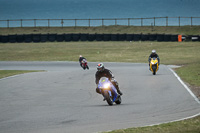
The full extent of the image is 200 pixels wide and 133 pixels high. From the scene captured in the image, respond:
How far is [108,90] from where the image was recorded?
13.5 metres

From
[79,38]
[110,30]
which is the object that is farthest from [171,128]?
[110,30]

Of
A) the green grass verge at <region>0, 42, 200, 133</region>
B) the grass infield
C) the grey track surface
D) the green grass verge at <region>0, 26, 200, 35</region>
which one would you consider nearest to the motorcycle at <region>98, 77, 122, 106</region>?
the grey track surface

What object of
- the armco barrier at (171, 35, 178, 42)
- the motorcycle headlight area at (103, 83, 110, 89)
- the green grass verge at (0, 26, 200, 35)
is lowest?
the motorcycle headlight area at (103, 83, 110, 89)

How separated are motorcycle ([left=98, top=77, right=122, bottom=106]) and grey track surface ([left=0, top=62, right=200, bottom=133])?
29 cm

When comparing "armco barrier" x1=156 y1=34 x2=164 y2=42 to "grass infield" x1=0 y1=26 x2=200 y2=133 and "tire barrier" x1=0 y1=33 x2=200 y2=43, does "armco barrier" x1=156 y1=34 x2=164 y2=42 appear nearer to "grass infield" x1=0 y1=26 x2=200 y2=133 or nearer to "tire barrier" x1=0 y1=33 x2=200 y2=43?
"tire barrier" x1=0 y1=33 x2=200 y2=43

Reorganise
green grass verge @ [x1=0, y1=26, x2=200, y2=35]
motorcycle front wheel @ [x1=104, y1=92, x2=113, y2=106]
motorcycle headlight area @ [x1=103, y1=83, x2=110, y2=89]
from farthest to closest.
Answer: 1. green grass verge @ [x1=0, y1=26, x2=200, y2=35]
2. motorcycle front wheel @ [x1=104, y1=92, x2=113, y2=106]
3. motorcycle headlight area @ [x1=103, y1=83, x2=110, y2=89]

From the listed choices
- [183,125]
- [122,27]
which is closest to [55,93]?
[183,125]

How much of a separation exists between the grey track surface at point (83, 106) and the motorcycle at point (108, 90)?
0.96ft

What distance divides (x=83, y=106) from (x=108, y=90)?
3.13 ft

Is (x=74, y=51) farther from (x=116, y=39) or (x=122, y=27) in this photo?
(x=122, y=27)

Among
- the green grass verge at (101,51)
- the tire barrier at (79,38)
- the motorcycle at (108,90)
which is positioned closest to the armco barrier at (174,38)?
the green grass verge at (101,51)

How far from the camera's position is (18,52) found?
2066 inches

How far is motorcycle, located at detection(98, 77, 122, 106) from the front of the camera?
13.4 metres

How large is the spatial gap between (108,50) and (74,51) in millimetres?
4221
